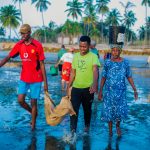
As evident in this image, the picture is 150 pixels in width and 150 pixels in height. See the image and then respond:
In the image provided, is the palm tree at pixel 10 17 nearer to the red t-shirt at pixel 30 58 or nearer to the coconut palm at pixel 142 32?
the coconut palm at pixel 142 32

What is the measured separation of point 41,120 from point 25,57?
185 centimetres

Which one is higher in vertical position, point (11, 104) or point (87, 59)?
point (87, 59)

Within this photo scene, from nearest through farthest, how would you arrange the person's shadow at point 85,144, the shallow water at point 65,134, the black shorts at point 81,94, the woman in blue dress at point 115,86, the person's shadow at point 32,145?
1. the person's shadow at point 32,145
2. the person's shadow at point 85,144
3. the shallow water at point 65,134
4. the woman in blue dress at point 115,86
5. the black shorts at point 81,94

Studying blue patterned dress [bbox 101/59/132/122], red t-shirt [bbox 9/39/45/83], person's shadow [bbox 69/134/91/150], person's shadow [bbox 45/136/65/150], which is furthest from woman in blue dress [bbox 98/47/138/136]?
red t-shirt [bbox 9/39/45/83]

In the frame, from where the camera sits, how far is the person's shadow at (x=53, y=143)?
6235 millimetres

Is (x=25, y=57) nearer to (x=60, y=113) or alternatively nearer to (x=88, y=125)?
(x=60, y=113)

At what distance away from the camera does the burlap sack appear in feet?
A: 23.4

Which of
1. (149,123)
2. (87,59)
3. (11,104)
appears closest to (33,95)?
(87,59)

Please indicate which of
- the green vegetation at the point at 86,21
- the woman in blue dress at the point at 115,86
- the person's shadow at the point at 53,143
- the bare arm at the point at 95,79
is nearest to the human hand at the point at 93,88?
the bare arm at the point at 95,79

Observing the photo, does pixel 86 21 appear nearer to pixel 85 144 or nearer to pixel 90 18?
pixel 90 18

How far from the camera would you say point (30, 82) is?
24.0ft

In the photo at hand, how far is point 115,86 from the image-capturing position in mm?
7152

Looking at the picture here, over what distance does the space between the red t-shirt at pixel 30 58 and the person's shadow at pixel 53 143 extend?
115 cm

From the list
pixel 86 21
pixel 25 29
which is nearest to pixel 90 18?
pixel 86 21
